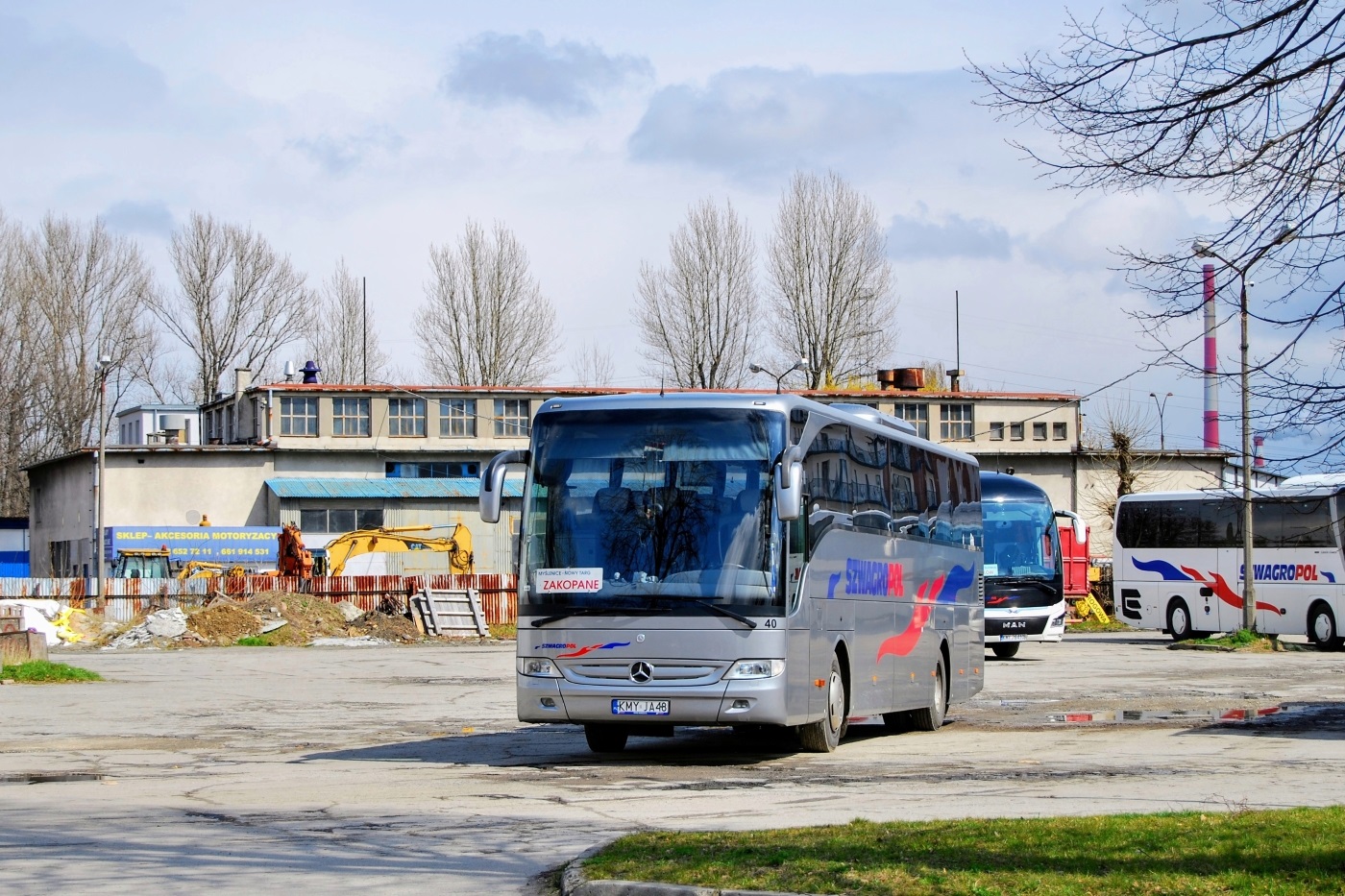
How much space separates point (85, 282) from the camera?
78.9 meters

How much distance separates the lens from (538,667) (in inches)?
586

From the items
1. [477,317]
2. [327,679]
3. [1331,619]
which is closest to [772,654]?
[327,679]

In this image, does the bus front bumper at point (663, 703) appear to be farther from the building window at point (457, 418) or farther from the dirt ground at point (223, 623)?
the building window at point (457, 418)

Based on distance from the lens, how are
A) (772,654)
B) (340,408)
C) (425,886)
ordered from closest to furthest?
(425,886), (772,654), (340,408)

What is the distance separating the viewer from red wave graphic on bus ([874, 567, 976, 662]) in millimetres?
17750

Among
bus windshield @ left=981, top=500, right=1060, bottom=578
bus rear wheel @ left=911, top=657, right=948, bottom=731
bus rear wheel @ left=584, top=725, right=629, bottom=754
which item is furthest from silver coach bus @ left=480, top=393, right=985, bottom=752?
bus windshield @ left=981, top=500, right=1060, bottom=578

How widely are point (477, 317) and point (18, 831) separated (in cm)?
7129

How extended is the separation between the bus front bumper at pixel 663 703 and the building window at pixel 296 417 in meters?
59.1

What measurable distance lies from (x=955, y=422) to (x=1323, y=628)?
43.1 m

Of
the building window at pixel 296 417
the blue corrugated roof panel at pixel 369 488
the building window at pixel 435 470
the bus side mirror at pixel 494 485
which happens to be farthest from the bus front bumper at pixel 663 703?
the building window at pixel 296 417

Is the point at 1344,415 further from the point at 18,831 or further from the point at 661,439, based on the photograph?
the point at 18,831

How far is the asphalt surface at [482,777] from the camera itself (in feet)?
31.4

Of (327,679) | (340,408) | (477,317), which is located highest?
(477,317)

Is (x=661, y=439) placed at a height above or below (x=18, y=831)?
above
